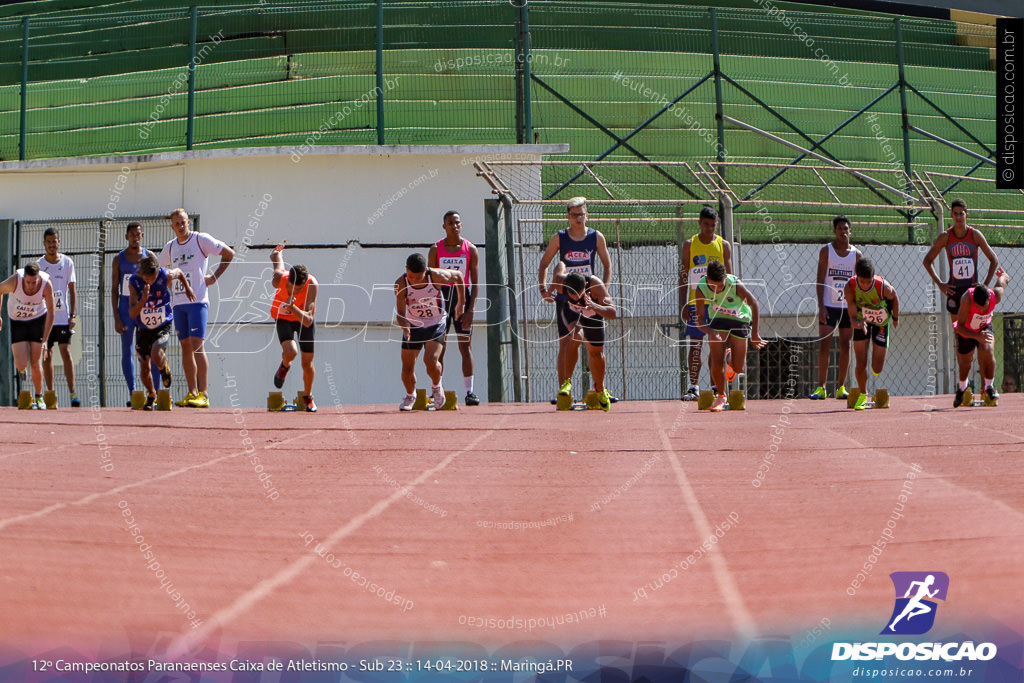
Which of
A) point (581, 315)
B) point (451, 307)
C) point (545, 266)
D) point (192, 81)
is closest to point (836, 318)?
point (581, 315)

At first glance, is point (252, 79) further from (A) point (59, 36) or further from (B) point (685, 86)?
(B) point (685, 86)

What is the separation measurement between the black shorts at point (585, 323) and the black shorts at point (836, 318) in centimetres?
269

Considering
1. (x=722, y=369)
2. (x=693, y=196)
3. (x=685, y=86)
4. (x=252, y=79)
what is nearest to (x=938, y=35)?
(x=685, y=86)

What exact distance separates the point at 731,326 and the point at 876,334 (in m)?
1.40

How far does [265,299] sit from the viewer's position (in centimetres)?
1430

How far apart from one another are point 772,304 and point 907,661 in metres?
12.6

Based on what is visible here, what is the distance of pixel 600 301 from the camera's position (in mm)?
9227

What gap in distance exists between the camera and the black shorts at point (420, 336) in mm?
9742

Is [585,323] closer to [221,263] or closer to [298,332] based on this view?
[298,332]

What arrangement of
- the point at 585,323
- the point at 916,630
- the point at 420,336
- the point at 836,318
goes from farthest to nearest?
the point at 836,318 < the point at 420,336 < the point at 585,323 < the point at 916,630

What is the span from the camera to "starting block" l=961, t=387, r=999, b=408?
31.2 ft

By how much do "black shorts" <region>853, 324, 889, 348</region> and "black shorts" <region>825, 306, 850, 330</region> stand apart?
745mm

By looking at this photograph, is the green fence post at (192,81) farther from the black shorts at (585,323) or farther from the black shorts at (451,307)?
the black shorts at (585,323)

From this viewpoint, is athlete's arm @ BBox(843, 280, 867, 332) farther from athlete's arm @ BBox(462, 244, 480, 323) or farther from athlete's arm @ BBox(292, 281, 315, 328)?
athlete's arm @ BBox(292, 281, 315, 328)
